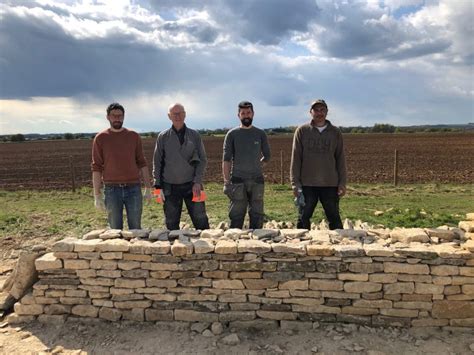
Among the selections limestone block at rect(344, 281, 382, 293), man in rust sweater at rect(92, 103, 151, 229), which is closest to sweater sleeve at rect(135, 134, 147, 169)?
man in rust sweater at rect(92, 103, 151, 229)

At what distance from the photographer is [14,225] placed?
8.33 meters

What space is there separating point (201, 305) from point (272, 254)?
3.30 feet

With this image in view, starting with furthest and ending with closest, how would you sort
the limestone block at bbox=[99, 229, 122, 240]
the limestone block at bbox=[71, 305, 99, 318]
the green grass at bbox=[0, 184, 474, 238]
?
the green grass at bbox=[0, 184, 474, 238] < the limestone block at bbox=[99, 229, 122, 240] < the limestone block at bbox=[71, 305, 99, 318]

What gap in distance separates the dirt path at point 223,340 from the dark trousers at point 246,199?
1.66m

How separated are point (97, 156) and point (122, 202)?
0.69 m

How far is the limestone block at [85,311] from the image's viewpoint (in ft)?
14.7

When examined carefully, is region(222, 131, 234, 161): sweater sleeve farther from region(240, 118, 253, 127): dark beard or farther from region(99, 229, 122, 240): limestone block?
region(99, 229, 122, 240): limestone block

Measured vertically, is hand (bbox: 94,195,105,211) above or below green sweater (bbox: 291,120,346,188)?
below

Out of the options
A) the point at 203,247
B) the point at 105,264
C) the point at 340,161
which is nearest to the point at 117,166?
the point at 105,264

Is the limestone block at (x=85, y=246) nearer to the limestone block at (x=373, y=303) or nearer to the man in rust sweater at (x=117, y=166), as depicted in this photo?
the man in rust sweater at (x=117, y=166)

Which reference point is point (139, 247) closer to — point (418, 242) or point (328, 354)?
point (328, 354)

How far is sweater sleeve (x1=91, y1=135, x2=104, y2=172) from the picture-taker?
4.94 metres

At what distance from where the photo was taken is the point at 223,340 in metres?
4.05

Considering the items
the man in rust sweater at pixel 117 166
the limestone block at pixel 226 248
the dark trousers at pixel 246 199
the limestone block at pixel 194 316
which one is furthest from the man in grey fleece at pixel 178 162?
the limestone block at pixel 194 316
